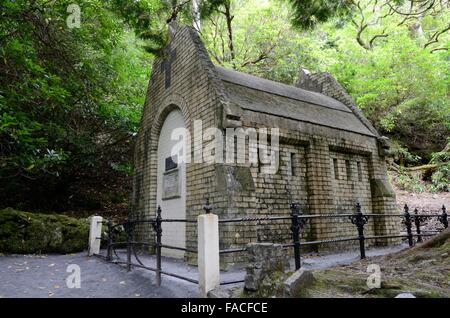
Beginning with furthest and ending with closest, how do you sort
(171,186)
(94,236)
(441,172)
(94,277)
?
(441,172)
(171,186)
(94,236)
(94,277)

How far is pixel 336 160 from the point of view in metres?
9.70

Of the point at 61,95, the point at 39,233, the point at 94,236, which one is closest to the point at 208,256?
the point at 94,236

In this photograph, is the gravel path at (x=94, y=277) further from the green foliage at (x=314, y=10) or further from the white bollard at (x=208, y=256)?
the green foliage at (x=314, y=10)

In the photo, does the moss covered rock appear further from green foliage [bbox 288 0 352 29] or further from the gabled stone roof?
green foliage [bbox 288 0 352 29]

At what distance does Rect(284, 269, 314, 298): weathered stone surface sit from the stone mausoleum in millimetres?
2844

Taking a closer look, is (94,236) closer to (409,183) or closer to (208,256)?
(208,256)

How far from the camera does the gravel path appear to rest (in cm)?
494

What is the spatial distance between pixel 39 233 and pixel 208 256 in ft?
21.3

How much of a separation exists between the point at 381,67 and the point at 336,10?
44.0ft

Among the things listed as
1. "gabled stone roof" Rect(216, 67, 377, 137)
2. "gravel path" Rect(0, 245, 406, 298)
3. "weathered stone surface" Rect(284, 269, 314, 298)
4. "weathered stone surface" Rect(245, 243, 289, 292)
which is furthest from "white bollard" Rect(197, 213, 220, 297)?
"gabled stone roof" Rect(216, 67, 377, 137)

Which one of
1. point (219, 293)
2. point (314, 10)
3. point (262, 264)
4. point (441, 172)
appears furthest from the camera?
point (441, 172)

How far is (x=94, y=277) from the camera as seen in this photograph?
614cm

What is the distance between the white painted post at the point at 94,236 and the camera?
8.74 meters

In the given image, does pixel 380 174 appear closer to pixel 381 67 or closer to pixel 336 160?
pixel 336 160
